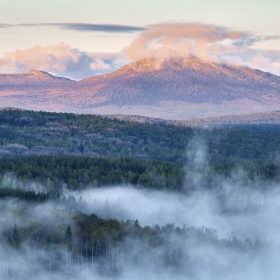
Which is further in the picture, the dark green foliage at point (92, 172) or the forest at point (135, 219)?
the dark green foliage at point (92, 172)

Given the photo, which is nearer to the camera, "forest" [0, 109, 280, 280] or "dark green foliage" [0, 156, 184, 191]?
"forest" [0, 109, 280, 280]

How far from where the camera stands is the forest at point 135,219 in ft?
316

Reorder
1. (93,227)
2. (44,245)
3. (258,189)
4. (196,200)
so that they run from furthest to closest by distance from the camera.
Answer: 1. (258,189)
2. (196,200)
3. (93,227)
4. (44,245)

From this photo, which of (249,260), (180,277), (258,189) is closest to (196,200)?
(258,189)

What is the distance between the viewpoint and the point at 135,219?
11750 cm

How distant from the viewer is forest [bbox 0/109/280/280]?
9638 cm

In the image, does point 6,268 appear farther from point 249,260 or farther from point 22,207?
point 249,260

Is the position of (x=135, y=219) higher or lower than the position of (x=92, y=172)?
lower

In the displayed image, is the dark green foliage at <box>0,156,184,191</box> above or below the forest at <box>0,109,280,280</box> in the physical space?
above

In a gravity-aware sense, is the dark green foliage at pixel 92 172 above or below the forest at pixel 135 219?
above

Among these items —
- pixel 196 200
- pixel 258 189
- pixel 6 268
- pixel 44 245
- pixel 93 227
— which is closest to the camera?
pixel 6 268

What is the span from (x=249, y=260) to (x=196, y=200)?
31410mm

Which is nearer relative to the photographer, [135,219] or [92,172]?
[135,219]

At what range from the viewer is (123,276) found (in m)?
95.1
